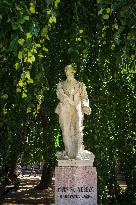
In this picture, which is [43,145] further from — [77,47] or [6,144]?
[77,47]

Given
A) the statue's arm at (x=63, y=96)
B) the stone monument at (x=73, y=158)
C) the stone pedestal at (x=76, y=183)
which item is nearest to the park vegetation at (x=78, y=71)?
the statue's arm at (x=63, y=96)

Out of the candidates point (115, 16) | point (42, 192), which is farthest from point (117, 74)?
point (42, 192)

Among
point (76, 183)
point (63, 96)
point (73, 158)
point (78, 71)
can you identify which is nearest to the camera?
point (76, 183)

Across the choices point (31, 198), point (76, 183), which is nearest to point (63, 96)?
point (76, 183)

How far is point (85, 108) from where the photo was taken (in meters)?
6.46

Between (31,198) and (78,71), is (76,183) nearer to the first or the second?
(78,71)

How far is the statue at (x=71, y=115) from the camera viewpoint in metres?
6.35

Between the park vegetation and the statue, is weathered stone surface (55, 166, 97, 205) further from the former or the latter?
the park vegetation

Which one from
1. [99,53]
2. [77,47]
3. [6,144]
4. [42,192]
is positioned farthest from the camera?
[42,192]

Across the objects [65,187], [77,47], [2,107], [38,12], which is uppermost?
[38,12]

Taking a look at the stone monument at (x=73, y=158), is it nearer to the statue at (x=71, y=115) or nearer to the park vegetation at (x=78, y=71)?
the statue at (x=71, y=115)

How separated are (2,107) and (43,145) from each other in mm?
2298

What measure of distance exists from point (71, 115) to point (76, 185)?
1029 mm

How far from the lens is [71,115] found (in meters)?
6.39
